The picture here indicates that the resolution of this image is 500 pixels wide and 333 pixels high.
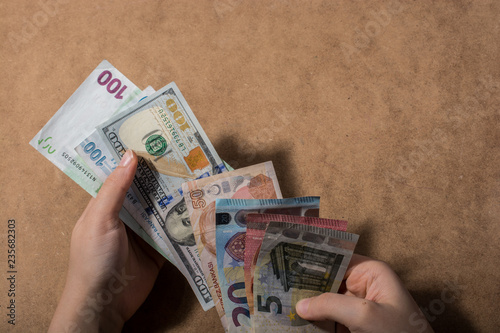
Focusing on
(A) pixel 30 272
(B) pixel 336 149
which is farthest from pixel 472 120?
(A) pixel 30 272

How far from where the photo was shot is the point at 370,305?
695 millimetres

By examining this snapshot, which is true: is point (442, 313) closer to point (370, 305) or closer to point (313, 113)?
point (370, 305)

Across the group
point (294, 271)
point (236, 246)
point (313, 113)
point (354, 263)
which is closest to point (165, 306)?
point (236, 246)

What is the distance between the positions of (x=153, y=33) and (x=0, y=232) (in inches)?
28.4

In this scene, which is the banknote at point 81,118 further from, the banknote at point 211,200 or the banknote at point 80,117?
the banknote at point 211,200

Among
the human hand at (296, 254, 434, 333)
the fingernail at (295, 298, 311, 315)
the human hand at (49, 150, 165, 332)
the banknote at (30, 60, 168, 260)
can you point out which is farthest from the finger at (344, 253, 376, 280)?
the banknote at (30, 60, 168, 260)

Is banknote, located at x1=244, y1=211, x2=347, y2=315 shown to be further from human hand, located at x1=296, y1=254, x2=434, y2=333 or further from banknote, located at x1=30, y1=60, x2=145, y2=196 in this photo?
banknote, located at x1=30, y1=60, x2=145, y2=196

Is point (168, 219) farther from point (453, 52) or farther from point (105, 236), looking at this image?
point (453, 52)

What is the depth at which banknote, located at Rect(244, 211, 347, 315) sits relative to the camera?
0.81 meters

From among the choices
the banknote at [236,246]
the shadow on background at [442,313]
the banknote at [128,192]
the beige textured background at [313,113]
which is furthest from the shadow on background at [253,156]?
the shadow on background at [442,313]

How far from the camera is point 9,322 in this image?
0.99 metres

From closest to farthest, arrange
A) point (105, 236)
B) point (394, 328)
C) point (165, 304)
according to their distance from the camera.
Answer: point (394, 328), point (105, 236), point (165, 304)

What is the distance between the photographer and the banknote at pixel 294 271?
0.79 meters

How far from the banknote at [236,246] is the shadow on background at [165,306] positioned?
165 mm
